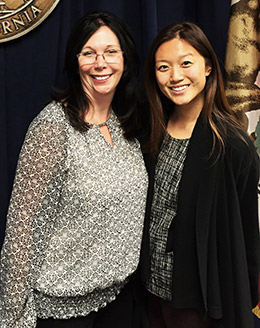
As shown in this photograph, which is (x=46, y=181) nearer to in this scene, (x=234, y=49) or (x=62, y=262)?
(x=62, y=262)

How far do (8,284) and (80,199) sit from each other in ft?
1.06

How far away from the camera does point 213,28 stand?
5.87 feet

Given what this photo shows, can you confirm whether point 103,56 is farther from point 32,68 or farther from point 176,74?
point 32,68

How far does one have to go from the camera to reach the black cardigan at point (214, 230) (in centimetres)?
136

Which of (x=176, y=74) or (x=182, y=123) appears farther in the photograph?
(x=182, y=123)

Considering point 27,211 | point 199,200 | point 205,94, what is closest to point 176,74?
point 205,94

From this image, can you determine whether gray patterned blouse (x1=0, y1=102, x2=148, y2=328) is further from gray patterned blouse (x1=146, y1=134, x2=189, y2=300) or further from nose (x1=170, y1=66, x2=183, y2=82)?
nose (x1=170, y1=66, x2=183, y2=82)

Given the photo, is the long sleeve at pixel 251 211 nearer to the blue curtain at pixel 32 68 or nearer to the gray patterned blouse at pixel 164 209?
the gray patterned blouse at pixel 164 209

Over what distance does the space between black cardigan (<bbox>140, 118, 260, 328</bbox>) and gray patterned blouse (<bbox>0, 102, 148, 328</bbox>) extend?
0.17 m

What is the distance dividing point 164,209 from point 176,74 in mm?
434

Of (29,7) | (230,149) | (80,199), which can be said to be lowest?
(80,199)

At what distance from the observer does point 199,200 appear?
53.7 inches

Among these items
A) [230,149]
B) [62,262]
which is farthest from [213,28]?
[62,262]

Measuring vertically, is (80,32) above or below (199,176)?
above
